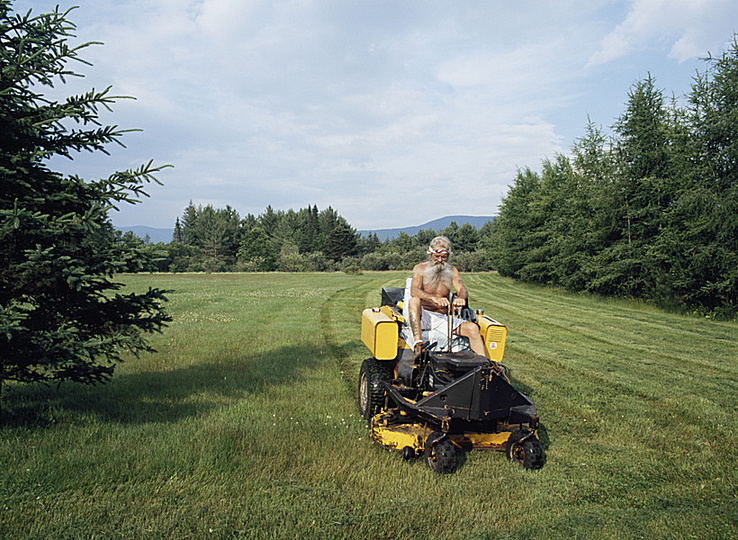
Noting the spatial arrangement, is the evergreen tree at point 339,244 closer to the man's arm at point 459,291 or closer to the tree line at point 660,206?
the tree line at point 660,206

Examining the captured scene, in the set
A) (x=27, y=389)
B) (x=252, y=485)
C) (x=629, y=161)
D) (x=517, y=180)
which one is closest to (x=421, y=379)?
(x=252, y=485)

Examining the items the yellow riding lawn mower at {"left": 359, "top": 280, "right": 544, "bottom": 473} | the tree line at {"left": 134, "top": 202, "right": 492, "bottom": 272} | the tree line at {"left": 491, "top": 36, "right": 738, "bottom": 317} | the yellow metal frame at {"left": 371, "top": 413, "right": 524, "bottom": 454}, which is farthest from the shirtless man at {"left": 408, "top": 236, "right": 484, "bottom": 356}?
the tree line at {"left": 134, "top": 202, "right": 492, "bottom": 272}

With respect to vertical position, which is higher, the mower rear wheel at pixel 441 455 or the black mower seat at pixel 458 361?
the black mower seat at pixel 458 361

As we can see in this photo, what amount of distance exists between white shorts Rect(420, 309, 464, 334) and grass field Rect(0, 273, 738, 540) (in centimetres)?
142

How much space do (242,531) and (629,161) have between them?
841 inches

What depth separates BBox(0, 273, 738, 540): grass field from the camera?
347 cm

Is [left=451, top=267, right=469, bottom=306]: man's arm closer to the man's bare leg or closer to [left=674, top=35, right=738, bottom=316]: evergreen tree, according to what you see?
the man's bare leg

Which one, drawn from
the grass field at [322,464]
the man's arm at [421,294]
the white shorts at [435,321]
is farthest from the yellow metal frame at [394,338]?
the grass field at [322,464]

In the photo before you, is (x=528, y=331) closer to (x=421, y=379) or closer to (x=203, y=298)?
(x=421, y=379)

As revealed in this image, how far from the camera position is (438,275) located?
5.73 metres

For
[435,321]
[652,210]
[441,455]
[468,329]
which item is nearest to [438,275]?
[435,321]

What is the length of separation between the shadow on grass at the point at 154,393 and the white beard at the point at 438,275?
2930mm

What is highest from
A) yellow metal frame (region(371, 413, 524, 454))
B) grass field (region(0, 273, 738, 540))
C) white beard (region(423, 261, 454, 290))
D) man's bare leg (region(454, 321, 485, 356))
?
white beard (region(423, 261, 454, 290))

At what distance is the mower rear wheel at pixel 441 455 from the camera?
4238mm
